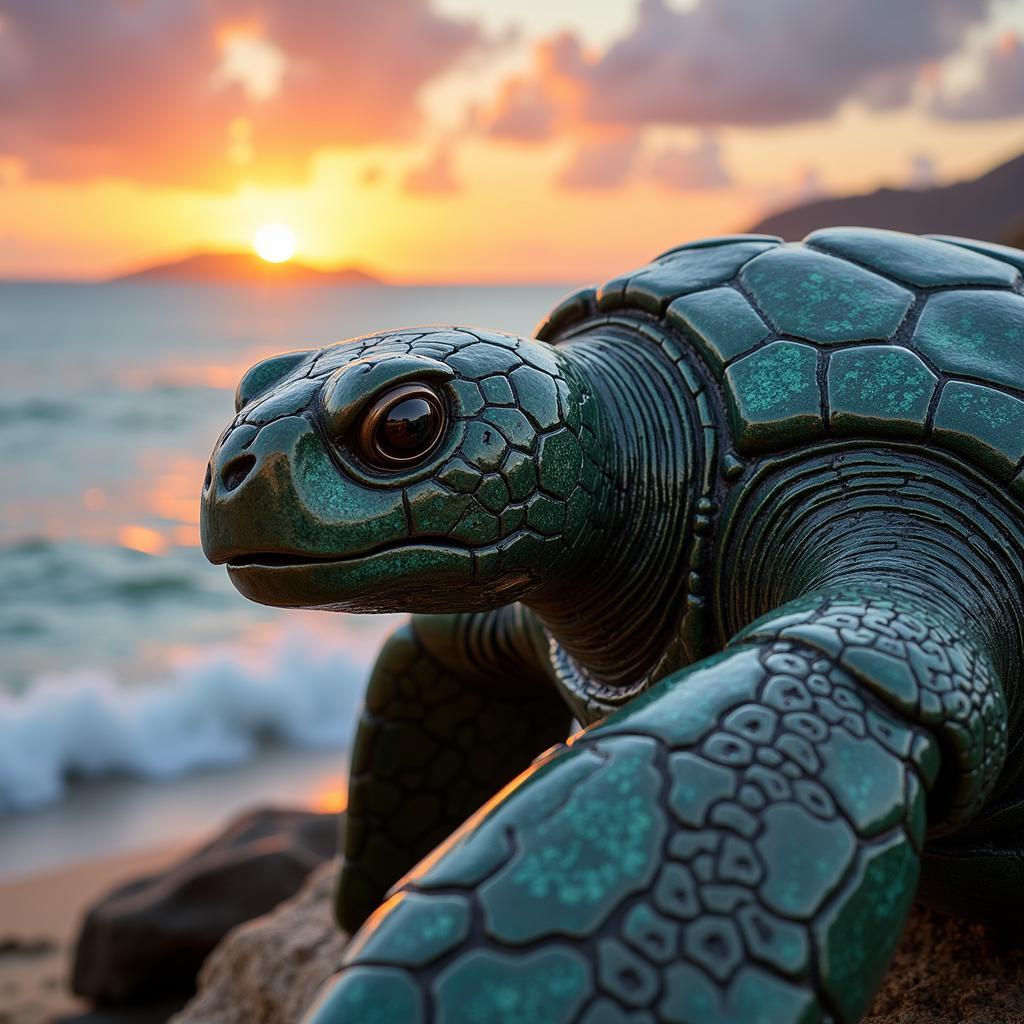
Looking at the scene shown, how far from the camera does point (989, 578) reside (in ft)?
4.93

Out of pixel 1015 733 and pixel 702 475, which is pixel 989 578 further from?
pixel 702 475

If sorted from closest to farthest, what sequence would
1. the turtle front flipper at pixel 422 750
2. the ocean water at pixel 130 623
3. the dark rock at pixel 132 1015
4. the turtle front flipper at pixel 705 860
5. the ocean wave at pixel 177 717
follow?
the turtle front flipper at pixel 705 860
the turtle front flipper at pixel 422 750
the dark rock at pixel 132 1015
the ocean wave at pixel 177 717
the ocean water at pixel 130 623

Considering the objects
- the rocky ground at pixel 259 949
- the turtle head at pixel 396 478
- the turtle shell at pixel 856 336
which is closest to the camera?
the turtle head at pixel 396 478

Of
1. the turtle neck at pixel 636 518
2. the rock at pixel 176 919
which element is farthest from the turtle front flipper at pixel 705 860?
the rock at pixel 176 919

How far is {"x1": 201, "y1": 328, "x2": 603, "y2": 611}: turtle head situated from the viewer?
1411 millimetres

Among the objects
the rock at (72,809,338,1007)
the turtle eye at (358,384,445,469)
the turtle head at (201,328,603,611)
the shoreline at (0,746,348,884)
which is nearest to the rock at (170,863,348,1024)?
the rock at (72,809,338,1007)

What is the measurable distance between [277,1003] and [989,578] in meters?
1.94

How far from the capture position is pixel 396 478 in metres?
1.45

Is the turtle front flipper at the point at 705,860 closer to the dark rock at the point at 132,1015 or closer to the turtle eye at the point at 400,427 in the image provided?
the turtle eye at the point at 400,427

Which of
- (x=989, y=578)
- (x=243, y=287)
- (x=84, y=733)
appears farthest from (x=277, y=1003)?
(x=243, y=287)

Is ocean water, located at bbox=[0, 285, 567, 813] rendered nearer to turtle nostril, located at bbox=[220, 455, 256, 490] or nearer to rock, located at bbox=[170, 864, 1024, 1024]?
rock, located at bbox=[170, 864, 1024, 1024]

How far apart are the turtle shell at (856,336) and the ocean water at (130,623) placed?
540 cm

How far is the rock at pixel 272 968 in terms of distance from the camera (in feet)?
8.66

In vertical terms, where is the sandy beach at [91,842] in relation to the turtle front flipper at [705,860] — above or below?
below
